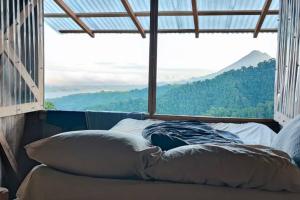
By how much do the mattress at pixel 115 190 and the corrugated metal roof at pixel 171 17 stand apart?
261 centimetres

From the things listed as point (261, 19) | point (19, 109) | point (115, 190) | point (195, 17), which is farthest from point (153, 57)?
point (115, 190)

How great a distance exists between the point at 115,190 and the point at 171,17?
2.76 metres

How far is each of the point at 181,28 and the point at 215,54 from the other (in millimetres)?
521

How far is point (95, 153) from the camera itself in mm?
1158

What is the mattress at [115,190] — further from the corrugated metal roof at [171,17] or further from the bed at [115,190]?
the corrugated metal roof at [171,17]

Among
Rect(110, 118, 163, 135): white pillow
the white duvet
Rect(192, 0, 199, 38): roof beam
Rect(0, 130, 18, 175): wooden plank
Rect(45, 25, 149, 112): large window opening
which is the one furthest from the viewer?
Rect(45, 25, 149, 112): large window opening

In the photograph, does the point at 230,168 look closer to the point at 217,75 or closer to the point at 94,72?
the point at 217,75

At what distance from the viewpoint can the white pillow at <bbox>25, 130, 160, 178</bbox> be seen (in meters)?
1.14

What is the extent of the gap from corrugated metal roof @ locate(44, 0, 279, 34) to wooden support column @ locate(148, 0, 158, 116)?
0.16 m

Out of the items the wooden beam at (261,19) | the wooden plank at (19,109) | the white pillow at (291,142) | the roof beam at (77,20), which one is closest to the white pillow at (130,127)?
the wooden plank at (19,109)

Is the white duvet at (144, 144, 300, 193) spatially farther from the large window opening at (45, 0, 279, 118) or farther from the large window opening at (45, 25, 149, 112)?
the large window opening at (45, 25, 149, 112)

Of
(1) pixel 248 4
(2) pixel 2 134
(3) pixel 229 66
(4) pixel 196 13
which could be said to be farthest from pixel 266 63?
(2) pixel 2 134

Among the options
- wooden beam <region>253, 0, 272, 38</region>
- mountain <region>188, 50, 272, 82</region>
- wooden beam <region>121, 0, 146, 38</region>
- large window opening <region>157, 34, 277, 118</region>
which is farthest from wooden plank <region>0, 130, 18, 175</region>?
wooden beam <region>253, 0, 272, 38</region>

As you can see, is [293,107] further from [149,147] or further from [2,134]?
[2,134]
